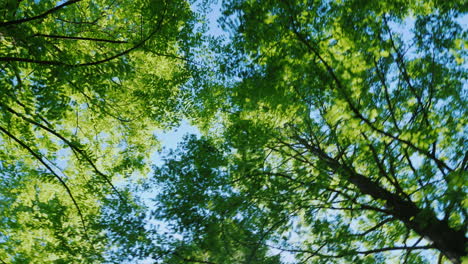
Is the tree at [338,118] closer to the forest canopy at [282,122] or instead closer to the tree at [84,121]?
the forest canopy at [282,122]

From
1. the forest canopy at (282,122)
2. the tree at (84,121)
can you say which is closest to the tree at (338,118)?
the forest canopy at (282,122)

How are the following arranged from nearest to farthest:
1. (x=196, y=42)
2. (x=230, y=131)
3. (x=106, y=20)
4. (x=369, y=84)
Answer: (x=369, y=84) < (x=230, y=131) < (x=196, y=42) < (x=106, y=20)

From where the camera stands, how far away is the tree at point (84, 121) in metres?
4.85

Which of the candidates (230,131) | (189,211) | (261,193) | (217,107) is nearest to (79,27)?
(217,107)

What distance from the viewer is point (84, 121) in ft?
28.7

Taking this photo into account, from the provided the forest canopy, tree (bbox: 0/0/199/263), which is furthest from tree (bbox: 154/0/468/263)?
tree (bbox: 0/0/199/263)

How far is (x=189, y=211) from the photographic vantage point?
5.08m

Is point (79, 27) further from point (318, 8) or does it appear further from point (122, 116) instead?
point (318, 8)

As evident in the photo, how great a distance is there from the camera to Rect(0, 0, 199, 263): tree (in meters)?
4.85

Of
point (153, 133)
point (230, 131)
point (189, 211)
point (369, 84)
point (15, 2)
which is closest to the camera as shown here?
point (15, 2)

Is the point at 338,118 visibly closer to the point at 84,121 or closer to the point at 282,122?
the point at 282,122

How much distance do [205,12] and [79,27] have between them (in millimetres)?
3403

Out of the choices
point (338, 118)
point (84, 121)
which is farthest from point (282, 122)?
point (84, 121)

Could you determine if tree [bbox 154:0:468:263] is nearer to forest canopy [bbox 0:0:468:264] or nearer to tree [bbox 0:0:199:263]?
forest canopy [bbox 0:0:468:264]
